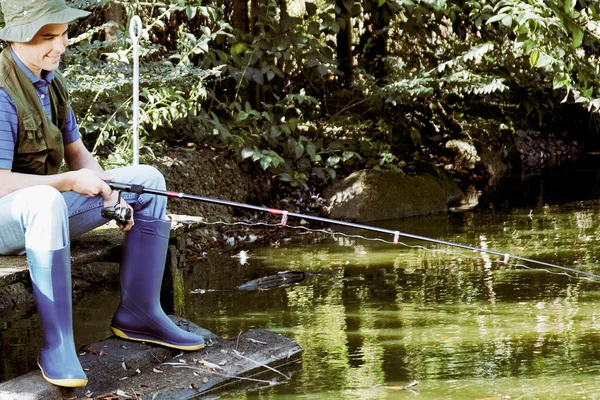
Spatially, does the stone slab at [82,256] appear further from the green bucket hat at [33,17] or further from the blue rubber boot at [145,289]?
the green bucket hat at [33,17]

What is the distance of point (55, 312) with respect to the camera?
327 cm

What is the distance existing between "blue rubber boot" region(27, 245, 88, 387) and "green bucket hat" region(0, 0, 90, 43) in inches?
31.6

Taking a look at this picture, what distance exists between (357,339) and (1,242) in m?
1.63

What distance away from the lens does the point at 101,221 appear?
143 inches

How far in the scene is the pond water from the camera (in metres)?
3.60

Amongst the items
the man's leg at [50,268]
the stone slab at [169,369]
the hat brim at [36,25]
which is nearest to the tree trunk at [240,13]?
the stone slab at [169,369]

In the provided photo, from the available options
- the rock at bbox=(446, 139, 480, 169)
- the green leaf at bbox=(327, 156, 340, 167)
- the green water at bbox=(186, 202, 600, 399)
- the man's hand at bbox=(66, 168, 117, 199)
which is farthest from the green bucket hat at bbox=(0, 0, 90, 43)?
the rock at bbox=(446, 139, 480, 169)

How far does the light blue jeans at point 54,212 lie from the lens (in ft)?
10.6

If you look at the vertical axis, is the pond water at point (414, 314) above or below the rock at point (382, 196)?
below

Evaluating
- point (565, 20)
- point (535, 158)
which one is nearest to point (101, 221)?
point (565, 20)

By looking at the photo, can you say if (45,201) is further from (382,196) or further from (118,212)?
(382,196)

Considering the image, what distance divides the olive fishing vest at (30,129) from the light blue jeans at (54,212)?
0.66ft

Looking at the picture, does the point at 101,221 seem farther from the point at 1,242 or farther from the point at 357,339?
the point at 357,339

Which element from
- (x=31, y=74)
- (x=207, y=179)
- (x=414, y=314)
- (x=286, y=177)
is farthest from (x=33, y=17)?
(x=286, y=177)
